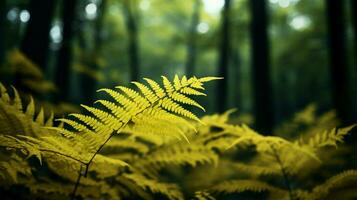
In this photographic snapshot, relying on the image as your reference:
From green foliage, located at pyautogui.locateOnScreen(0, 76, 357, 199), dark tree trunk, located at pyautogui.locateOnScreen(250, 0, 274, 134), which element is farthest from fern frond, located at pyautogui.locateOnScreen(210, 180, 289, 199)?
dark tree trunk, located at pyautogui.locateOnScreen(250, 0, 274, 134)

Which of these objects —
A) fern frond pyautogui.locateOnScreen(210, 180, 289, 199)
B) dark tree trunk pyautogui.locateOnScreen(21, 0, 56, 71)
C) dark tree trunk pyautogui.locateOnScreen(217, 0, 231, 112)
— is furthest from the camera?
dark tree trunk pyautogui.locateOnScreen(217, 0, 231, 112)

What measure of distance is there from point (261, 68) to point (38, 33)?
14.4ft

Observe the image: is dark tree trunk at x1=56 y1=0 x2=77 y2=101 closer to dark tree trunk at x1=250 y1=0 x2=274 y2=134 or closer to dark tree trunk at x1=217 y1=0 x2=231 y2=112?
dark tree trunk at x1=250 y1=0 x2=274 y2=134

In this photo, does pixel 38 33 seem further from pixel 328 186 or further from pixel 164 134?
pixel 328 186

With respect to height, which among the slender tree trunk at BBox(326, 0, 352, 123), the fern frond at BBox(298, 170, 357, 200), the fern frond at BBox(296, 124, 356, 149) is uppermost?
the slender tree trunk at BBox(326, 0, 352, 123)

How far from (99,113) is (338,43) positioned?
5.14 m

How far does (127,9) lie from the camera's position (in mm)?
13766

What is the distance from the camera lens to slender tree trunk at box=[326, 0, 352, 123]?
506cm

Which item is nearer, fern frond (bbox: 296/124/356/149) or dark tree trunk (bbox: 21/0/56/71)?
fern frond (bbox: 296/124/356/149)

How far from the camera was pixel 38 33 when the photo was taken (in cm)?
484

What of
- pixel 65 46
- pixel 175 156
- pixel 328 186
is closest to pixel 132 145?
pixel 175 156

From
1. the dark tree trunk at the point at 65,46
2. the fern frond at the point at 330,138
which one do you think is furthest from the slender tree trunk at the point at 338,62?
the dark tree trunk at the point at 65,46

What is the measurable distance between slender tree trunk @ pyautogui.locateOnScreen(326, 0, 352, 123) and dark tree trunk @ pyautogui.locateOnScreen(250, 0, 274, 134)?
144 centimetres

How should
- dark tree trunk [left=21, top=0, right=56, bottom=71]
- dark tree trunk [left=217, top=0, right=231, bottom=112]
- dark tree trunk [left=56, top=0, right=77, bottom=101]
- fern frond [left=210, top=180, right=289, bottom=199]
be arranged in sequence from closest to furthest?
fern frond [left=210, top=180, right=289, bottom=199], dark tree trunk [left=21, top=0, right=56, bottom=71], dark tree trunk [left=56, top=0, right=77, bottom=101], dark tree trunk [left=217, top=0, right=231, bottom=112]
